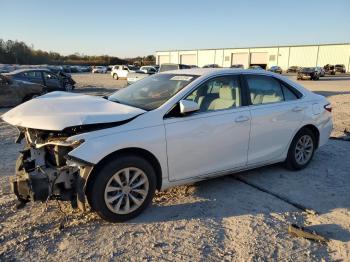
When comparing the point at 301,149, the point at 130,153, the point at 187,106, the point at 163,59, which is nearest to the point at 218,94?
the point at 187,106

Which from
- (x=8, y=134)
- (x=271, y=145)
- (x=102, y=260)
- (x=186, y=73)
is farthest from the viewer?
(x=8, y=134)

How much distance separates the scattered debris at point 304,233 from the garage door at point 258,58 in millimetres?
78935

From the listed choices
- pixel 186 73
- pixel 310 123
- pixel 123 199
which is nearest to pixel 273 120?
pixel 310 123

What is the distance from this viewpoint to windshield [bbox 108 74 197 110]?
4656 millimetres

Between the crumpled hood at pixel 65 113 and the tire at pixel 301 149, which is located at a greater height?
the crumpled hood at pixel 65 113

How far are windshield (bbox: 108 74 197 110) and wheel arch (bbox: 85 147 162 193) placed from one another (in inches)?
23.0

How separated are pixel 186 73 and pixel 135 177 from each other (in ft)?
5.83

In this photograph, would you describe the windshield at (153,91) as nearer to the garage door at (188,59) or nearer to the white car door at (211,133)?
the white car door at (211,133)

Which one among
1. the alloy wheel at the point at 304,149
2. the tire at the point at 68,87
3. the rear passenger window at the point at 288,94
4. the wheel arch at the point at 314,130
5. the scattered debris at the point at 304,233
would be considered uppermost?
the rear passenger window at the point at 288,94

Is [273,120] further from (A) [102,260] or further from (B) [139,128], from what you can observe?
(A) [102,260]

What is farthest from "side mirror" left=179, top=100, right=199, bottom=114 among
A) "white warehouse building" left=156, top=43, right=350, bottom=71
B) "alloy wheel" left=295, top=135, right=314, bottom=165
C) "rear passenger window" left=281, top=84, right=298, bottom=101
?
"white warehouse building" left=156, top=43, right=350, bottom=71

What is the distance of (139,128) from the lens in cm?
413

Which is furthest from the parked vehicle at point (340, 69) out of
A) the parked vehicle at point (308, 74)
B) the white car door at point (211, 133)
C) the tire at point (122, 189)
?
the tire at point (122, 189)

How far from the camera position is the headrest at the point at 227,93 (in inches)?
199
